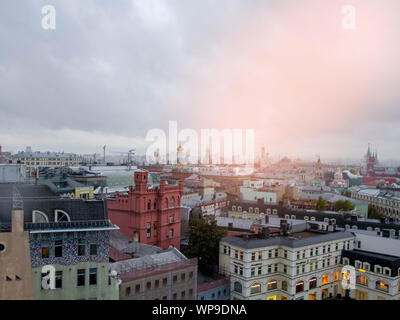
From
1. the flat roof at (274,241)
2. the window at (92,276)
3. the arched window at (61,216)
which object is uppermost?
the arched window at (61,216)

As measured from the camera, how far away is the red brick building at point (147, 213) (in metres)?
25.7

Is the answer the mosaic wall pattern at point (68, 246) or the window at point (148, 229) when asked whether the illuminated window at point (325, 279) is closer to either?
the window at point (148, 229)

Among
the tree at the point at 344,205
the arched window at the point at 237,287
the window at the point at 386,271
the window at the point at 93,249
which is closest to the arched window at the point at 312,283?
the window at the point at 386,271

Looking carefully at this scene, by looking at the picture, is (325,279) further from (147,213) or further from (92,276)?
Result: (92,276)

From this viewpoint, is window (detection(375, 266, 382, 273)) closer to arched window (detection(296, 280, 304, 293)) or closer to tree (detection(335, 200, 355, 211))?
arched window (detection(296, 280, 304, 293))

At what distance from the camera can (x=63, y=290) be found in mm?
13070

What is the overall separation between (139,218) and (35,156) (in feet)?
224

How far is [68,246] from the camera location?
13.2m

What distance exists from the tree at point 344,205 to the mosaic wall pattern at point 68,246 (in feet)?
123
